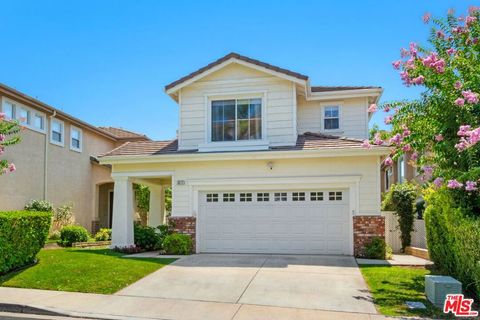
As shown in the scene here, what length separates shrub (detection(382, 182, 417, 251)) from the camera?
15945 millimetres

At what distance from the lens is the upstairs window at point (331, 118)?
17.8 meters

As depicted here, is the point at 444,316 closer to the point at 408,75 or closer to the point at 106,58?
the point at 408,75

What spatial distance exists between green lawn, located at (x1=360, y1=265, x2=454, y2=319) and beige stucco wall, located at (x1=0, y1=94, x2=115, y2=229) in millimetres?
14245

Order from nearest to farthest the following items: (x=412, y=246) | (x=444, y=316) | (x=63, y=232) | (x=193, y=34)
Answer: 1. (x=444, y=316)
2. (x=193, y=34)
3. (x=412, y=246)
4. (x=63, y=232)

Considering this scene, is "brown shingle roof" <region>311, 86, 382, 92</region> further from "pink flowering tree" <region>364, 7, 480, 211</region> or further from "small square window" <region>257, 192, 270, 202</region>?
"pink flowering tree" <region>364, 7, 480, 211</region>

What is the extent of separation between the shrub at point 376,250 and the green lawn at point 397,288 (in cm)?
146

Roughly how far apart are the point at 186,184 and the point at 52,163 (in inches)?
350

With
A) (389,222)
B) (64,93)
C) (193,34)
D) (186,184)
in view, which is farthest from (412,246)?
(64,93)

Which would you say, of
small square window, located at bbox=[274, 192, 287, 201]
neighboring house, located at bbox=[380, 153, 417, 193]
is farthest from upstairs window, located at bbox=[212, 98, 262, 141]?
neighboring house, located at bbox=[380, 153, 417, 193]

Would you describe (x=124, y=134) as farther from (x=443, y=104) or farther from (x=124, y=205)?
(x=443, y=104)

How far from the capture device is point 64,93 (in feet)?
69.4

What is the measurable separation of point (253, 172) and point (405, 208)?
6129 millimetres

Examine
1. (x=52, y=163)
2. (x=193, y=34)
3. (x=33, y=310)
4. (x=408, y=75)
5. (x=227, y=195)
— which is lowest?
(x=33, y=310)

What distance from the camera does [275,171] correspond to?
14.4 metres
